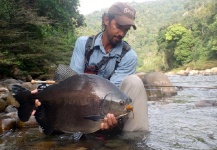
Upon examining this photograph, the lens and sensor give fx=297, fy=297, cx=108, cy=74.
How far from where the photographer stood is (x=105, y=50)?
11.5 ft

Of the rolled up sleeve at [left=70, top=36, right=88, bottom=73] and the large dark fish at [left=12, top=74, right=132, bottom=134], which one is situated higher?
the rolled up sleeve at [left=70, top=36, right=88, bottom=73]

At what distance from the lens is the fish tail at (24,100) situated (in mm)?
2658

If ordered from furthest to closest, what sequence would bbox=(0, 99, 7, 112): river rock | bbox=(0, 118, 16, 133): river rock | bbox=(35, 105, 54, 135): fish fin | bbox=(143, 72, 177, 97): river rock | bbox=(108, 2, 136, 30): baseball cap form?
bbox=(143, 72, 177, 97): river rock → bbox=(0, 99, 7, 112): river rock → bbox=(0, 118, 16, 133): river rock → bbox=(108, 2, 136, 30): baseball cap → bbox=(35, 105, 54, 135): fish fin

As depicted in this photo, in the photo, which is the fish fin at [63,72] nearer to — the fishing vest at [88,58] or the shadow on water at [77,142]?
the fishing vest at [88,58]

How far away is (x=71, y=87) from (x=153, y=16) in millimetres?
147910

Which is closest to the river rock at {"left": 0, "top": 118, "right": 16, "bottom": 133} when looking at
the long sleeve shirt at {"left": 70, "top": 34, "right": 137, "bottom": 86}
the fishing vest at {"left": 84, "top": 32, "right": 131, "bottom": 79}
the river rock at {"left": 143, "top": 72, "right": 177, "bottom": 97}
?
the long sleeve shirt at {"left": 70, "top": 34, "right": 137, "bottom": 86}

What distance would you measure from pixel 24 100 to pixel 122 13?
4.70 ft

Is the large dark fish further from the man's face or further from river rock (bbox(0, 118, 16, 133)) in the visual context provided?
river rock (bbox(0, 118, 16, 133))

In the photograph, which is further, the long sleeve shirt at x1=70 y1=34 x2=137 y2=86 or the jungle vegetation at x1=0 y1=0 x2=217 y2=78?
the jungle vegetation at x1=0 y1=0 x2=217 y2=78

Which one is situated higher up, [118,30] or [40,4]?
[40,4]

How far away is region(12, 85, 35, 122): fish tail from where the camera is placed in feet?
8.72

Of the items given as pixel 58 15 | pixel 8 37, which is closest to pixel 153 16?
pixel 58 15

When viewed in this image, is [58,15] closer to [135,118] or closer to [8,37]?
[8,37]

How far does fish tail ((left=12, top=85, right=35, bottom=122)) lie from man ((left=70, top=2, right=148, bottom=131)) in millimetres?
797
